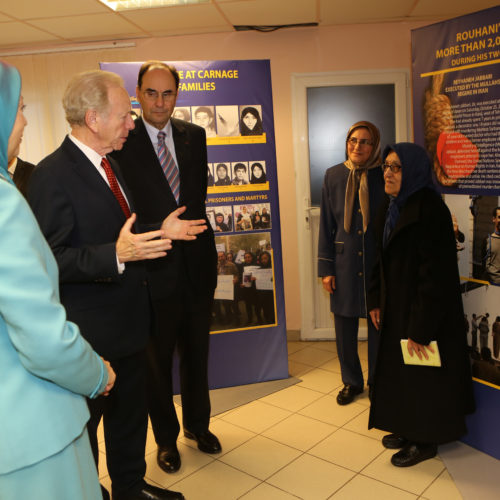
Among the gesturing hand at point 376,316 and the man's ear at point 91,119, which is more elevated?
the man's ear at point 91,119

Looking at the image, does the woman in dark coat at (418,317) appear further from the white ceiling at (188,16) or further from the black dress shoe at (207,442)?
the white ceiling at (188,16)

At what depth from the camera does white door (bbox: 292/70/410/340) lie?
4.23m

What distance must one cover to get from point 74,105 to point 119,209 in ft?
1.28

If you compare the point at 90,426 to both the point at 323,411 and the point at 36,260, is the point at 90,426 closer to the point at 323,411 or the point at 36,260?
the point at 36,260

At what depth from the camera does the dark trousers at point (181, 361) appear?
2.39 metres

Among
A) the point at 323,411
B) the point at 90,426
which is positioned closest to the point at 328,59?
the point at 323,411

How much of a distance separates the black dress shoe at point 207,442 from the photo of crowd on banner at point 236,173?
1.55m

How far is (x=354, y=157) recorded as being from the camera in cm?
312

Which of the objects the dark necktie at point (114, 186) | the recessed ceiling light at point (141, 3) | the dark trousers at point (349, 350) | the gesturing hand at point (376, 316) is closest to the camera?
the dark necktie at point (114, 186)

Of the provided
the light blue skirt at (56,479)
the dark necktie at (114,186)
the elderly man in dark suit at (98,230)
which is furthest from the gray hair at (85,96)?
the light blue skirt at (56,479)

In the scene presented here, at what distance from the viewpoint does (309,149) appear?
14.3 ft

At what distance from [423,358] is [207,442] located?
1.20 m

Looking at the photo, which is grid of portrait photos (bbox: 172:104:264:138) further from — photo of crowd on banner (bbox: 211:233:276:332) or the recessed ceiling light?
the recessed ceiling light

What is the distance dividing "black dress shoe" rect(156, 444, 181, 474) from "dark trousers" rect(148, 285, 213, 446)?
0.03m
